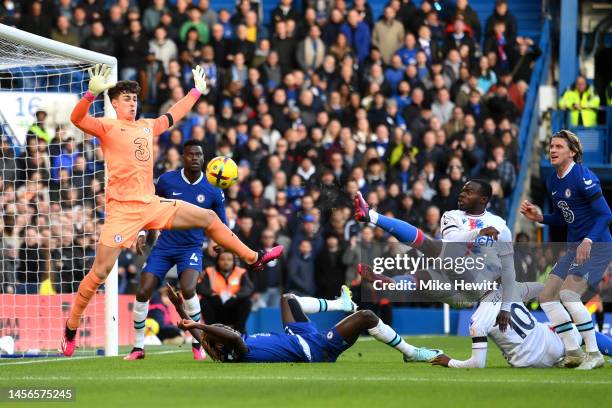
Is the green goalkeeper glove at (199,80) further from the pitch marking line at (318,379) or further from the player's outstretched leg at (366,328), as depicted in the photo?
the pitch marking line at (318,379)

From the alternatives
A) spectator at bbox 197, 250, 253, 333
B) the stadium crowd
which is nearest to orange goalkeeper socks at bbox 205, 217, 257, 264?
spectator at bbox 197, 250, 253, 333

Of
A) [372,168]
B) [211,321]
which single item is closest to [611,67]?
[372,168]

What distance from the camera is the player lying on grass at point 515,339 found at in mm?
11664

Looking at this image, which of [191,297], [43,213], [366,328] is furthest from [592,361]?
[43,213]

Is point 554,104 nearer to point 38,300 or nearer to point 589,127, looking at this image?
point 589,127

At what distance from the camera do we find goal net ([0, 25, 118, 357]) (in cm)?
1534

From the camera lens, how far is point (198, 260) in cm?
1411

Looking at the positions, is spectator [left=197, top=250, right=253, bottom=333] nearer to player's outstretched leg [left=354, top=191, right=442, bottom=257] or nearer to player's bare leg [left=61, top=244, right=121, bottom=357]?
player's bare leg [left=61, top=244, right=121, bottom=357]

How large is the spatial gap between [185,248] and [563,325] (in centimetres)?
412

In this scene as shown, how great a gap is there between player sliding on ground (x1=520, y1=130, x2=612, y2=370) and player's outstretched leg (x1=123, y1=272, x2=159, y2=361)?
3957mm

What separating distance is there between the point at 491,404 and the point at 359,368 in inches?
122

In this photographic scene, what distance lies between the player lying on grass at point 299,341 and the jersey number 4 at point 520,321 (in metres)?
0.79

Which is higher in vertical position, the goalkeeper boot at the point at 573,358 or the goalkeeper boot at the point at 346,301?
the goalkeeper boot at the point at 346,301

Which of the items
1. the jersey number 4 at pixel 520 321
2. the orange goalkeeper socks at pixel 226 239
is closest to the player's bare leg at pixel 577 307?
the jersey number 4 at pixel 520 321
